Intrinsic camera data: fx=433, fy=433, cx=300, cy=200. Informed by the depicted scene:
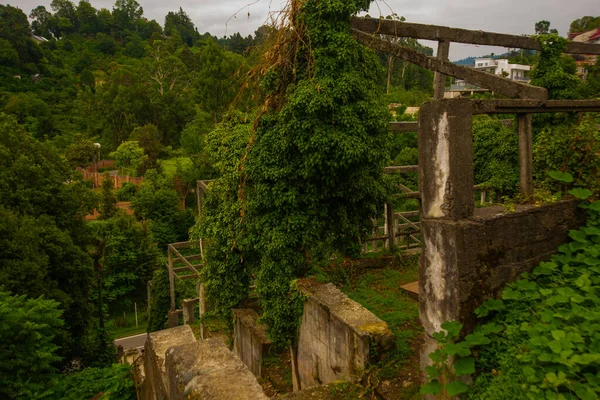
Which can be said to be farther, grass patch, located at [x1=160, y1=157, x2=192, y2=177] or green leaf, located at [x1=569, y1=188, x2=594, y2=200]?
grass patch, located at [x1=160, y1=157, x2=192, y2=177]

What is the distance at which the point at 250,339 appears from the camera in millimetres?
8273

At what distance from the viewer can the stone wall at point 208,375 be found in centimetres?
385

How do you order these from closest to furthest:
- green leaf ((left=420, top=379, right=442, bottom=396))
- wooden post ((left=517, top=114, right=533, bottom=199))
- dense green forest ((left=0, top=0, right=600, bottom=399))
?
green leaf ((left=420, top=379, right=442, bottom=396))
wooden post ((left=517, top=114, right=533, bottom=199))
dense green forest ((left=0, top=0, right=600, bottom=399))

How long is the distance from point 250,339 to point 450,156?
602 cm

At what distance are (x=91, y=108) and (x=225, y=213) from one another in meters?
39.4

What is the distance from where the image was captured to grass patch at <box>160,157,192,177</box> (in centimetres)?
3314

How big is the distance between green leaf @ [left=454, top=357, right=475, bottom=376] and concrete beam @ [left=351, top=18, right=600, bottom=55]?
197 inches

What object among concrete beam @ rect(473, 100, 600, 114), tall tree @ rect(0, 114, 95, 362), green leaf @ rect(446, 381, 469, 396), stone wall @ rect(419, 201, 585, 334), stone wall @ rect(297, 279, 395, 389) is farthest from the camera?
tall tree @ rect(0, 114, 95, 362)

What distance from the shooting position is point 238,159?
810 cm

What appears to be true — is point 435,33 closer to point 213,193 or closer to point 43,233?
point 213,193

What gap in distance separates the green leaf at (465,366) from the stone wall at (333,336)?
173 cm

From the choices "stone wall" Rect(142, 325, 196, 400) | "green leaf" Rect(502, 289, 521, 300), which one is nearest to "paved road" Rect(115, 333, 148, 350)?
"stone wall" Rect(142, 325, 196, 400)

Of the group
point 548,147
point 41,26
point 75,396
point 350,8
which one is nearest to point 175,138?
point 75,396

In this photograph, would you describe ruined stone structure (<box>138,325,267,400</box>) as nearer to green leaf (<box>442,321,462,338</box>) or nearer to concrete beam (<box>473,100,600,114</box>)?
green leaf (<box>442,321,462,338</box>)
